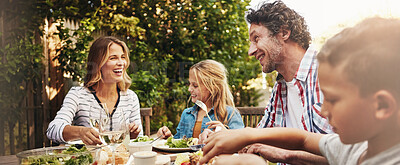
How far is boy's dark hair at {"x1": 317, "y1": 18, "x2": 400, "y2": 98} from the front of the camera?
447mm

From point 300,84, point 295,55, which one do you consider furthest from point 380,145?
point 295,55

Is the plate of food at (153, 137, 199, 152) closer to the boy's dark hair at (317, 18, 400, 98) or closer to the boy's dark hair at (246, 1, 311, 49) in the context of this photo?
the boy's dark hair at (246, 1, 311, 49)

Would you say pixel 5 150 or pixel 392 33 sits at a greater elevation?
pixel 392 33

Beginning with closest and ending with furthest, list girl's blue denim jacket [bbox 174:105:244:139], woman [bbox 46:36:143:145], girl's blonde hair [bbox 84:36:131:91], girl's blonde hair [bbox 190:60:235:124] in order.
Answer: woman [bbox 46:36:143:145], girl's blonde hair [bbox 84:36:131:91], girl's blue denim jacket [bbox 174:105:244:139], girl's blonde hair [bbox 190:60:235:124]

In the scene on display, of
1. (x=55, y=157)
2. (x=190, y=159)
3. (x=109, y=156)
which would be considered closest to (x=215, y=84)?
(x=190, y=159)

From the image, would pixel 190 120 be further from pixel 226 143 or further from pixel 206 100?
pixel 226 143

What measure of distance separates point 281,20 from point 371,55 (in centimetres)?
132

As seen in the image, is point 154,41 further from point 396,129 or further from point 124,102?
point 396,129

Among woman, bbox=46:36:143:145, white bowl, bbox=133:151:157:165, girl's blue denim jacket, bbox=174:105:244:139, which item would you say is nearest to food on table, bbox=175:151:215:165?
white bowl, bbox=133:151:157:165

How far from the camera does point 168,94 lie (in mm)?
4195

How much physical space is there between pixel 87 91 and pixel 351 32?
6.64 feet

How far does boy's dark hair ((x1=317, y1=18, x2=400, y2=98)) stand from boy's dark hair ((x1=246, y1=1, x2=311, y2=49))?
1.23 m

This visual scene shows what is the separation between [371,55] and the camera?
1.52 ft

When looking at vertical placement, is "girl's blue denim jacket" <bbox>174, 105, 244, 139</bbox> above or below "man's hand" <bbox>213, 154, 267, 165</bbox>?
below
